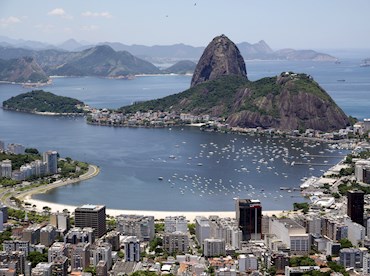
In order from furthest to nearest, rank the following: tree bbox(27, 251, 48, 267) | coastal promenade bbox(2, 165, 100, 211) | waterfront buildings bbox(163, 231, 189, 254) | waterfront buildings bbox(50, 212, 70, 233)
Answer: coastal promenade bbox(2, 165, 100, 211), waterfront buildings bbox(50, 212, 70, 233), waterfront buildings bbox(163, 231, 189, 254), tree bbox(27, 251, 48, 267)

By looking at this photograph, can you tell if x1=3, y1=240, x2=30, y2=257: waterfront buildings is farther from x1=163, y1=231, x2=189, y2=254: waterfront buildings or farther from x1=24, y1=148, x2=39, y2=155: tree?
x1=24, y1=148, x2=39, y2=155: tree

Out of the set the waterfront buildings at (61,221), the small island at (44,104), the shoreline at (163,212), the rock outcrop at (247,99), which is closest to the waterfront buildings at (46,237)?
the waterfront buildings at (61,221)

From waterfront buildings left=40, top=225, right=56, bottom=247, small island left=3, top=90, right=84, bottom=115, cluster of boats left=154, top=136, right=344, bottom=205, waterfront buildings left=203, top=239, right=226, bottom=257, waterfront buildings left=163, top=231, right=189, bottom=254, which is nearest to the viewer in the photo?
waterfront buildings left=203, top=239, right=226, bottom=257

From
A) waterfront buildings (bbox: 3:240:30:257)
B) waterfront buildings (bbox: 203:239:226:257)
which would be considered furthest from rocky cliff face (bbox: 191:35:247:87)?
waterfront buildings (bbox: 3:240:30:257)

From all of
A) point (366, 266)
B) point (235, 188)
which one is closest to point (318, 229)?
point (366, 266)

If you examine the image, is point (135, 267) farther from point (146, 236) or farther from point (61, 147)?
point (61, 147)

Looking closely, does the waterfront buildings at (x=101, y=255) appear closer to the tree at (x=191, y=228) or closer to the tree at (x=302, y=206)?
the tree at (x=191, y=228)

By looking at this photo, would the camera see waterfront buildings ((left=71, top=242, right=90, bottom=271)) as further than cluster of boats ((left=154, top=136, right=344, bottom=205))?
No
